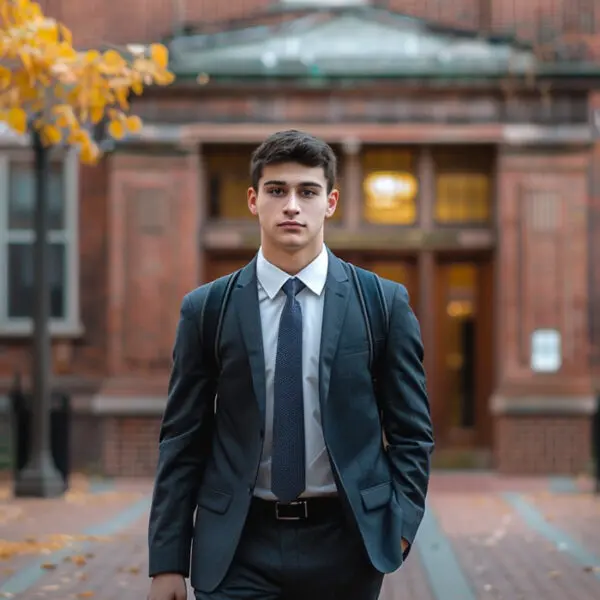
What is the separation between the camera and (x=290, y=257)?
3.36 meters

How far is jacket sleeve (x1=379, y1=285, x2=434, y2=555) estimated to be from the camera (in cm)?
334

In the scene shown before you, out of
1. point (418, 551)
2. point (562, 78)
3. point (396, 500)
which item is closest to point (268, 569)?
point (396, 500)

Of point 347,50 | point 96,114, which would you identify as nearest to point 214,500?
point 96,114

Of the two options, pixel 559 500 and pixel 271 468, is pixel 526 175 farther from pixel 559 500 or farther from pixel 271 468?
pixel 271 468

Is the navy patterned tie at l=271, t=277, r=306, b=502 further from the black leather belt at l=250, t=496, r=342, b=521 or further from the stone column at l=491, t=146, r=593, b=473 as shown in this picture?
the stone column at l=491, t=146, r=593, b=473

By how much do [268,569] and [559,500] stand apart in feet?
31.0

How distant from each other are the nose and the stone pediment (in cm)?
1119

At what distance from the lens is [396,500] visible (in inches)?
130

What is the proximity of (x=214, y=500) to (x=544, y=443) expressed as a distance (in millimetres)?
11219

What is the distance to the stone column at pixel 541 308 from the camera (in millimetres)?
14008

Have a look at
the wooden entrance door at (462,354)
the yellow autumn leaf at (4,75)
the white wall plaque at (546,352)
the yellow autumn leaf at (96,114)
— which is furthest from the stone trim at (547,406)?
the yellow autumn leaf at (4,75)

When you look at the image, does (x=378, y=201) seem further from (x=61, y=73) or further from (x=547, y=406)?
(x=61, y=73)

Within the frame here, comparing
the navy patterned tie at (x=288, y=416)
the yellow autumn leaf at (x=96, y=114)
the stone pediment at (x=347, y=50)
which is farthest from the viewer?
the stone pediment at (x=347, y=50)

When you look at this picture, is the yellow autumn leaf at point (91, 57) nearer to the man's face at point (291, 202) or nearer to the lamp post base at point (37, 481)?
the lamp post base at point (37, 481)
